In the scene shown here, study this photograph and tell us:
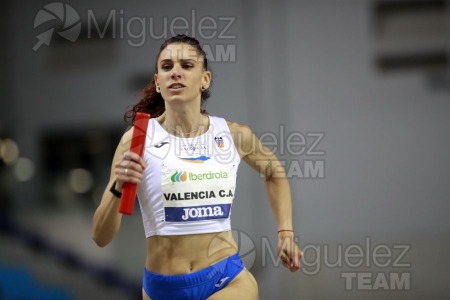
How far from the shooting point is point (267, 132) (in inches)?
157

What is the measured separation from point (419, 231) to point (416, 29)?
116 centimetres

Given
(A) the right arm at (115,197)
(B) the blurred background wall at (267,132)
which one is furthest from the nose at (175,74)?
(B) the blurred background wall at (267,132)

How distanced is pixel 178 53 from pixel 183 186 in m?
0.49

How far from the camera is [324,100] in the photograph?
4059 mm

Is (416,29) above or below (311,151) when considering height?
above

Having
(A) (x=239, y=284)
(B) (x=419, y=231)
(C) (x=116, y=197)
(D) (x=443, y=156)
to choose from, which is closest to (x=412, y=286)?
(B) (x=419, y=231)

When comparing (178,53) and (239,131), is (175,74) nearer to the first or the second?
(178,53)

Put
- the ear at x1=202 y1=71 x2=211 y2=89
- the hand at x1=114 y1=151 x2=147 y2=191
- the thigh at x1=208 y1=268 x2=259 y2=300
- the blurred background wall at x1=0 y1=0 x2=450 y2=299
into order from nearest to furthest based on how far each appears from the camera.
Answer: the hand at x1=114 y1=151 x2=147 y2=191 → the thigh at x1=208 y1=268 x2=259 y2=300 → the ear at x1=202 y1=71 x2=211 y2=89 → the blurred background wall at x1=0 y1=0 x2=450 y2=299

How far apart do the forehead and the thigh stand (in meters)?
0.81

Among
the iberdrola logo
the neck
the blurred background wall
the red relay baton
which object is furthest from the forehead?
the blurred background wall

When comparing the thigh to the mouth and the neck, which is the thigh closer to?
the neck

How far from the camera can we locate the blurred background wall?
157 inches

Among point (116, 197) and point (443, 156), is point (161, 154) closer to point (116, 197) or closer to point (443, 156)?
point (116, 197)

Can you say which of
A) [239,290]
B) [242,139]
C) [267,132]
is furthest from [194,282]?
[267,132]
